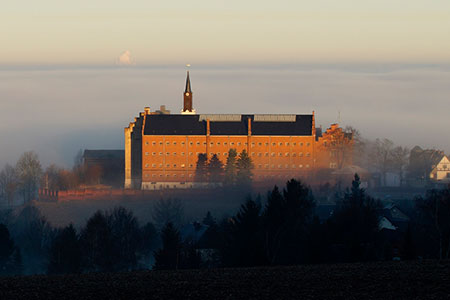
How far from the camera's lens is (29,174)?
468 ft

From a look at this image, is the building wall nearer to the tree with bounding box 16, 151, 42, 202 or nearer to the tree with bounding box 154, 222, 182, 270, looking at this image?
the tree with bounding box 16, 151, 42, 202

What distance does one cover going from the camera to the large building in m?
130

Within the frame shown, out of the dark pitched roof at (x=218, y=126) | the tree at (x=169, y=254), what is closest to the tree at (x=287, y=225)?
the tree at (x=169, y=254)

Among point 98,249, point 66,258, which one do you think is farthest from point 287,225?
point 98,249

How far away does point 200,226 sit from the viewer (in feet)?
279

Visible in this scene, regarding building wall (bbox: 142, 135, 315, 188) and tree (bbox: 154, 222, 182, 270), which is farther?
building wall (bbox: 142, 135, 315, 188)

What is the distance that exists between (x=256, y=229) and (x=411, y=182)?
93830 millimetres

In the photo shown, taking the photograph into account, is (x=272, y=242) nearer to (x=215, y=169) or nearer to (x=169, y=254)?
(x=169, y=254)

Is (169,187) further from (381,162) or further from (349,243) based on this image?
(349,243)

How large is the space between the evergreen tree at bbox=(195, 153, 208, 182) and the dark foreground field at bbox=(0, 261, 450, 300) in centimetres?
8828

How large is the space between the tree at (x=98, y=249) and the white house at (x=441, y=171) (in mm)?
88364

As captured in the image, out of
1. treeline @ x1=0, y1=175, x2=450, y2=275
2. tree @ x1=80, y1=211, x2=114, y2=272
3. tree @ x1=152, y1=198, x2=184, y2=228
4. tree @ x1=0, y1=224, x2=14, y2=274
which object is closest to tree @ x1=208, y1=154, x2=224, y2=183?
tree @ x1=152, y1=198, x2=184, y2=228

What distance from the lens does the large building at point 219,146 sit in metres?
130

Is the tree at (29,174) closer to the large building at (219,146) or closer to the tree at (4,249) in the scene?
the large building at (219,146)
